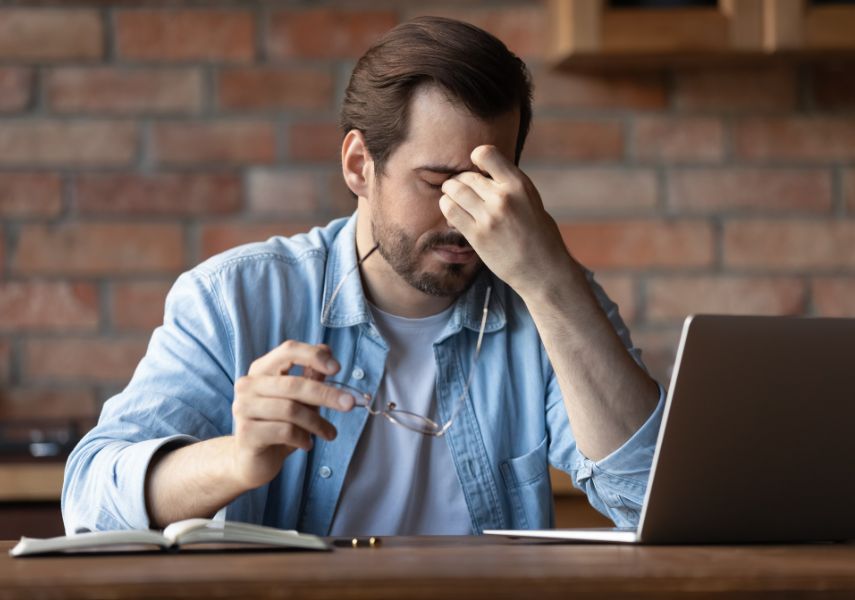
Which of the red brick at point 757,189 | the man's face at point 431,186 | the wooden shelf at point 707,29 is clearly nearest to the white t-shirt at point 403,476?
the man's face at point 431,186

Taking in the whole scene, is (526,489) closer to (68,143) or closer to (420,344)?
(420,344)

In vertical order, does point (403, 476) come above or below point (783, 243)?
below

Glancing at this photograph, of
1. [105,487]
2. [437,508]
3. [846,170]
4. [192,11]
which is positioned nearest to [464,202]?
[437,508]

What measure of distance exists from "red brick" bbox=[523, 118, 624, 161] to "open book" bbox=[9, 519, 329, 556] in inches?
55.8

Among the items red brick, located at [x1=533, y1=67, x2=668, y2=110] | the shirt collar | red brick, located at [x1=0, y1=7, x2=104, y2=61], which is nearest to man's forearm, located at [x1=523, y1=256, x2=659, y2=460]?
the shirt collar

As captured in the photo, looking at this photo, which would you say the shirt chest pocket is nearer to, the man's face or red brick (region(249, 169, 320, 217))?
the man's face

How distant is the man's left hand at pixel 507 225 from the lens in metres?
1.34

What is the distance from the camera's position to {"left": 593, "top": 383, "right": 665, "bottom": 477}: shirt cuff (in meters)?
1.33

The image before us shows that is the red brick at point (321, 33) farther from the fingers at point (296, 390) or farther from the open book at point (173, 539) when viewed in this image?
the open book at point (173, 539)

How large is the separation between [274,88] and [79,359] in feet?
2.09

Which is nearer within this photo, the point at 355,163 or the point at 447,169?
the point at 447,169

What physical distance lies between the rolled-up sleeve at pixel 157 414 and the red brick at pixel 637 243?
99cm

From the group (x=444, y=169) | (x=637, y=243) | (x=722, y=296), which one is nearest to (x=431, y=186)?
(x=444, y=169)

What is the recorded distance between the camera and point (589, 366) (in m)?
1.33
